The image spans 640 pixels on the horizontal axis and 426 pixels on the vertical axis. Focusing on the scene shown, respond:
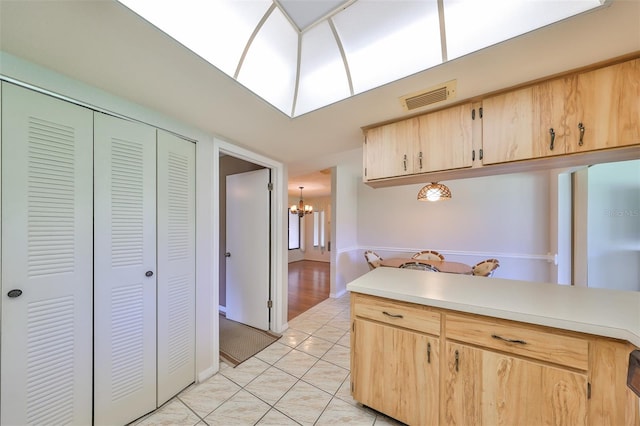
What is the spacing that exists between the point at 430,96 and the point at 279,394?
8.02 ft

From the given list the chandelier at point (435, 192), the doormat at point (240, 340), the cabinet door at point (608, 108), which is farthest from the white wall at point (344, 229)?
the cabinet door at point (608, 108)

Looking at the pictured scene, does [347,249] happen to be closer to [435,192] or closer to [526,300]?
[435,192]

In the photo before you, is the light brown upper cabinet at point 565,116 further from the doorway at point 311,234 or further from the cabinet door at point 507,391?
the doorway at point 311,234

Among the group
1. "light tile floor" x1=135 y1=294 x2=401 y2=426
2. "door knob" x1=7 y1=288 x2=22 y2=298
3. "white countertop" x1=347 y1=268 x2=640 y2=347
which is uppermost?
"door knob" x1=7 y1=288 x2=22 y2=298

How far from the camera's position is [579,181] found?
2.67 meters

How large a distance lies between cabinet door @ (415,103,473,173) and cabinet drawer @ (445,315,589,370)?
1.00 m

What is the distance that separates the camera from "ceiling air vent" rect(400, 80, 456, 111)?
1.33 metres

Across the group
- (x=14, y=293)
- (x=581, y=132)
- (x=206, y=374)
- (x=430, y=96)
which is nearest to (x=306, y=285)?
(x=206, y=374)

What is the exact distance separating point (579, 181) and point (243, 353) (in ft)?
14.5

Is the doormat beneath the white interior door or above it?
beneath

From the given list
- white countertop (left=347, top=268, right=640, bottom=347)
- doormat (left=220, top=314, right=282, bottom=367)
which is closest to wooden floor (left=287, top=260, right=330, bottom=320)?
doormat (left=220, top=314, right=282, bottom=367)

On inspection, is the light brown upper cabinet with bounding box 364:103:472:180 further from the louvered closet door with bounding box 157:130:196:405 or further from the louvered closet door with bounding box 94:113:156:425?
the louvered closet door with bounding box 94:113:156:425

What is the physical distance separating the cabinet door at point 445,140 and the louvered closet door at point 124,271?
78.7 inches

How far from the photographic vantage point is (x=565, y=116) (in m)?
1.24
